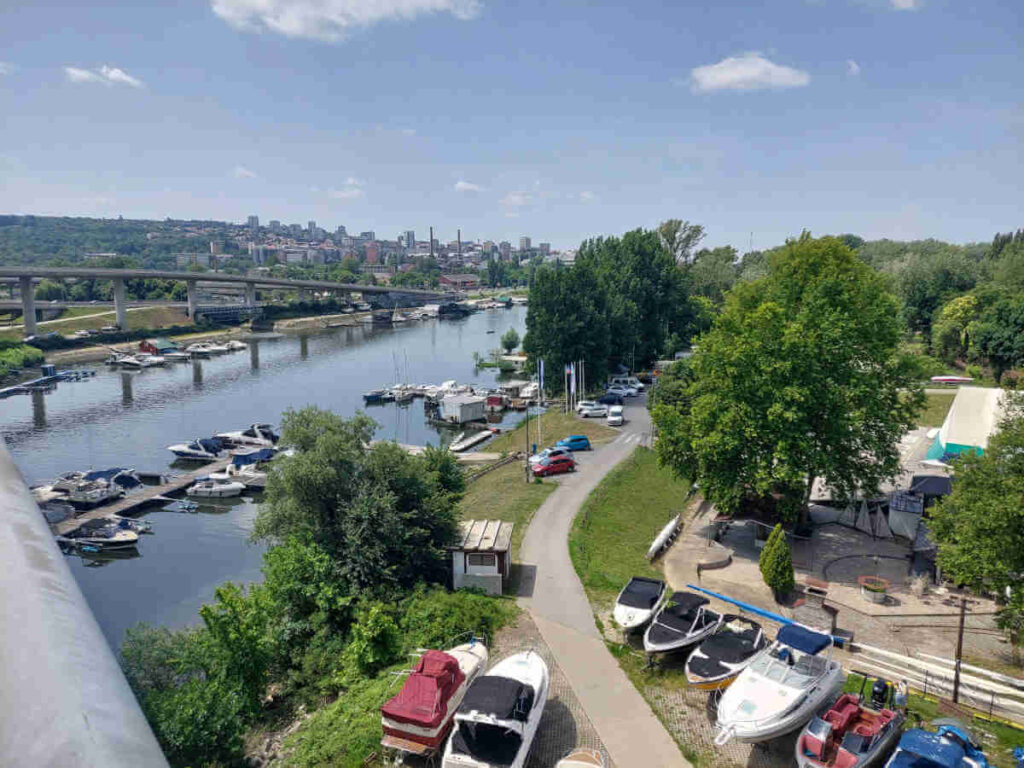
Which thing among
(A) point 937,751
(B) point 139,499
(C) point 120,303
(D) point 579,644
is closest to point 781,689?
(A) point 937,751

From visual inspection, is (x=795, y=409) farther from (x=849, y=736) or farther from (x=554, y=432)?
(x=554, y=432)

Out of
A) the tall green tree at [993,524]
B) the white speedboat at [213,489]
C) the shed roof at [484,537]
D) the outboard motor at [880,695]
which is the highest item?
the tall green tree at [993,524]

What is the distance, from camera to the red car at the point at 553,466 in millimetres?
30203

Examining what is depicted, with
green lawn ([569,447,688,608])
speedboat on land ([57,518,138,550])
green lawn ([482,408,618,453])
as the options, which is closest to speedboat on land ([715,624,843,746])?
green lawn ([569,447,688,608])

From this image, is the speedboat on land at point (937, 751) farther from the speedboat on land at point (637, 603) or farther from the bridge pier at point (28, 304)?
the bridge pier at point (28, 304)

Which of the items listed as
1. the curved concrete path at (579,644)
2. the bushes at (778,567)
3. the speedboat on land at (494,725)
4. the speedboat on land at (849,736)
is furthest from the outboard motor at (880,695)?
the speedboat on land at (494,725)

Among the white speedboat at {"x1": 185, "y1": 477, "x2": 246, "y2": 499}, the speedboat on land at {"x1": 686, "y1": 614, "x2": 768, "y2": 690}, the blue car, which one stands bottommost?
the white speedboat at {"x1": 185, "y1": 477, "x2": 246, "y2": 499}

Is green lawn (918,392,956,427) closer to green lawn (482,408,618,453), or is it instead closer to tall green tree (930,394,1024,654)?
green lawn (482,408,618,453)

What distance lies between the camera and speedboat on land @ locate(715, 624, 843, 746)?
1133cm

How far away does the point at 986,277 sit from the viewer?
72062mm

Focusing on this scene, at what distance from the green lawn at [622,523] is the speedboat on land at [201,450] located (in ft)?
78.8

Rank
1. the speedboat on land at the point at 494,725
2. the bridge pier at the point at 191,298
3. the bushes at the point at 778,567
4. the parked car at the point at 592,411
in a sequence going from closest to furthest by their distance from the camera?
the speedboat on land at the point at 494,725
the bushes at the point at 778,567
the parked car at the point at 592,411
the bridge pier at the point at 191,298

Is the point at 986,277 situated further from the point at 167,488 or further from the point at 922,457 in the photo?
the point at 167,488

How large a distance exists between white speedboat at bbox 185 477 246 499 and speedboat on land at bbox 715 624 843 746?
2805 cm
